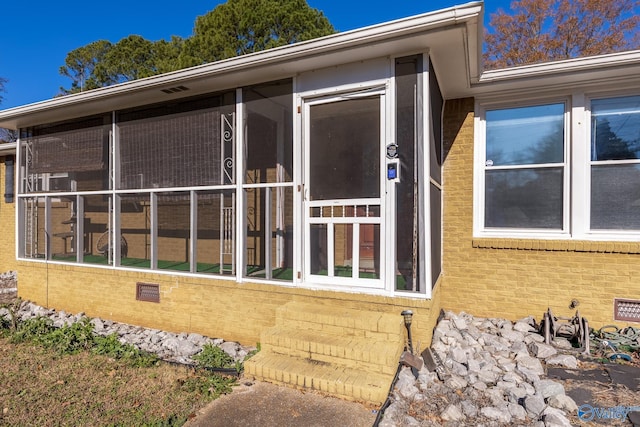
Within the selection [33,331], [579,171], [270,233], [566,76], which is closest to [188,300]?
[270,233]

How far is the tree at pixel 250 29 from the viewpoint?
14.9m

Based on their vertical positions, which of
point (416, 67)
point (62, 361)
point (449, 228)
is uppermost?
point (416, 67)

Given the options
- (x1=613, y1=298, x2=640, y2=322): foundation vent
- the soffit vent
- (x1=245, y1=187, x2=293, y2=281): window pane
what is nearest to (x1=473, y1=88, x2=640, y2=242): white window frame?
(x1=613, y1=298, x2=640, y2=322): foundation vent

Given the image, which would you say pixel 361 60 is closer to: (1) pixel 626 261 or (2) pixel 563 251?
(2) pixel 563 251

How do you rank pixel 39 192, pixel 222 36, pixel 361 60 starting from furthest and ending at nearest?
pixel 222 36 → pixel 39 192 → pixel 361 60

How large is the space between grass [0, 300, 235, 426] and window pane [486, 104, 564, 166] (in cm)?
408

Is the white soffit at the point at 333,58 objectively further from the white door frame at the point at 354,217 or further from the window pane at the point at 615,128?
the window pane at the point at 615,128

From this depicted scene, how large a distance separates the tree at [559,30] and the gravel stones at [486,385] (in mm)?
12775

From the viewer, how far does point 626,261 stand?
413cm

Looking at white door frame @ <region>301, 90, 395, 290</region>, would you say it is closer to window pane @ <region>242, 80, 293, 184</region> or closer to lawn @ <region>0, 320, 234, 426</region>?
window pane @ <region>242, 80, 293, 184</region>

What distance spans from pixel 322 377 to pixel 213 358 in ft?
4.53

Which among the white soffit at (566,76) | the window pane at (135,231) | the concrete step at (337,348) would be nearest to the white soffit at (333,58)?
the white soffit at (566,76)

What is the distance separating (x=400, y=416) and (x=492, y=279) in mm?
2562

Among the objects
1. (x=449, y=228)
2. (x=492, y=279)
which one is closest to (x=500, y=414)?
(x=492, y=279)
